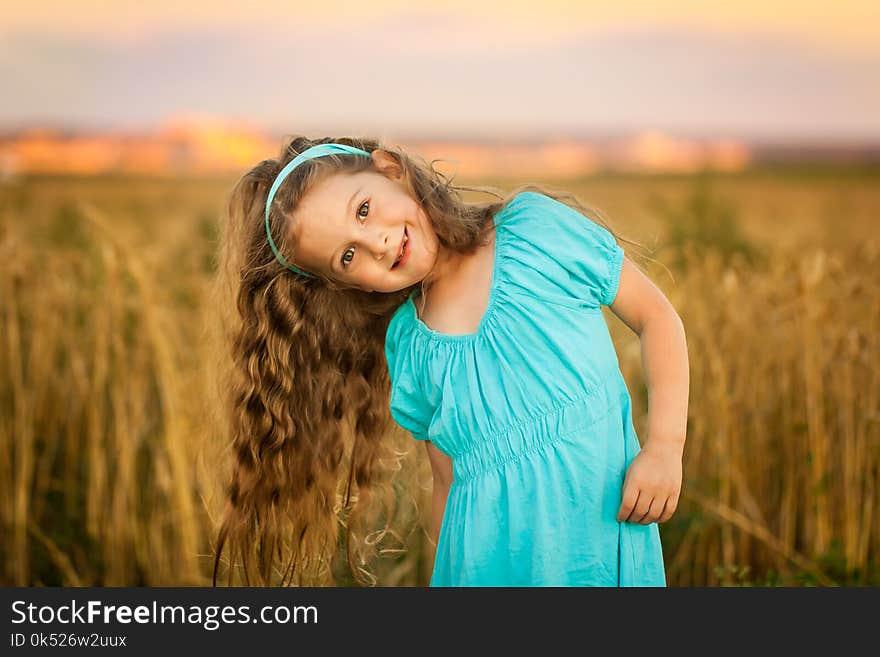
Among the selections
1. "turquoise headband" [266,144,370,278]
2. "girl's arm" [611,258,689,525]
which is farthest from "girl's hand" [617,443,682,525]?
"turquoise headband" [266,144,370,278]

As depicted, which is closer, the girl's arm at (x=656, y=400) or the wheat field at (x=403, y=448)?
A: the girl's arm at (x=656, y=400)

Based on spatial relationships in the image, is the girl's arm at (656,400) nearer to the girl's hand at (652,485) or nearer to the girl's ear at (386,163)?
the girl's hand at (652,485)

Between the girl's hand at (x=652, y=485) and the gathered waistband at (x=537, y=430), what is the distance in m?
0.11

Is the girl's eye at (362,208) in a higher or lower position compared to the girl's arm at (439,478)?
higher

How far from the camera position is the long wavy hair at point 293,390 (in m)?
1.77

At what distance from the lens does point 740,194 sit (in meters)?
15.4

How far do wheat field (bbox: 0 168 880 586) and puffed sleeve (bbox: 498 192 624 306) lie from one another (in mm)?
750

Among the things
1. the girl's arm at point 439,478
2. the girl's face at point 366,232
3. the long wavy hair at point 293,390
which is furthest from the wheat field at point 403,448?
the girl's face at point 366,232

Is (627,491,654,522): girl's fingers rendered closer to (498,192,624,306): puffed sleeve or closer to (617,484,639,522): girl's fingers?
(617,484,639,522): girl's fingers

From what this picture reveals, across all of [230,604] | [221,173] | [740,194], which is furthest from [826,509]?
[221,173]

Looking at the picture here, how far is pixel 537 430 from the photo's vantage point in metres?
1.49

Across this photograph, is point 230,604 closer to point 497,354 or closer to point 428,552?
point 497,354

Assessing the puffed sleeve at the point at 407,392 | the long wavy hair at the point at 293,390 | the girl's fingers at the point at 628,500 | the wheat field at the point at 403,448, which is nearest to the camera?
the girl's fingers at the point at 628,500

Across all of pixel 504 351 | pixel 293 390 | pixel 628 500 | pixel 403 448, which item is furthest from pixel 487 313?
pixel 403 448
